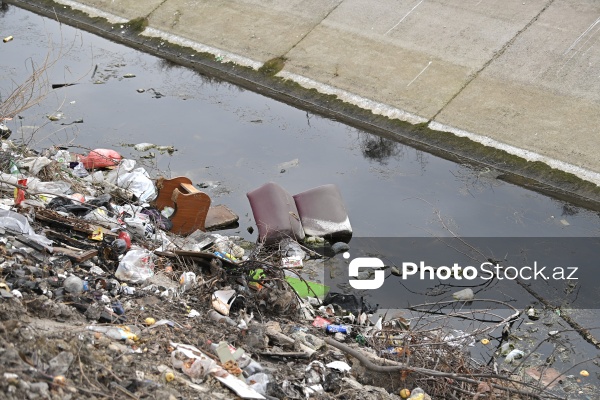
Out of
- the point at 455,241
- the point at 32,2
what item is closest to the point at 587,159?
the point at 455,241

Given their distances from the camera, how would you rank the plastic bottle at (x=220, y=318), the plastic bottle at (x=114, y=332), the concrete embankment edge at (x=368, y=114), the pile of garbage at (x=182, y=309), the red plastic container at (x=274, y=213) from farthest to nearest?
1. the concrete embankment edge at (x=368, y=114)
2. the red plastic container at (x=274, y=213)
3. the plastic bottle at (x=220, y=318)
4. the plastic bottle at (x=114, y=332)
5. the pile of garbage at (x=182, y=309)

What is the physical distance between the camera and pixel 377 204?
27.5 feet

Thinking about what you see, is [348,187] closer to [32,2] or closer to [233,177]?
[233,177]

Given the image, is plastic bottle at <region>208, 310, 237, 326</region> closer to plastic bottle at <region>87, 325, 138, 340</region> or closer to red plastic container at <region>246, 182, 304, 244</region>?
plastic bottle at <region>87, 325, 138, 340</region>

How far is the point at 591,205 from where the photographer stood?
324 inches

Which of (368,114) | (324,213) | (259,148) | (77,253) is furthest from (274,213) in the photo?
(368,114)

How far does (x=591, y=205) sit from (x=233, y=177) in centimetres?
355

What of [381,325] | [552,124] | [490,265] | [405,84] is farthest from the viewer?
[405,84]

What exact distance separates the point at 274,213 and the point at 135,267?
1.86 meters

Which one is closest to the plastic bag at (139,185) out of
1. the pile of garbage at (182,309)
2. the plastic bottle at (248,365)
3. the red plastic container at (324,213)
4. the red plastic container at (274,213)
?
the pile of garbage at (182,309)

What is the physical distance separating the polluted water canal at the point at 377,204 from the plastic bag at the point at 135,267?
1.24 m

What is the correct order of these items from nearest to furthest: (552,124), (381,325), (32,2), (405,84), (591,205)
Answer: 1. (381,325)
2. (591,205)
3. (552,124)
4. (405,84)
5. (32,2)

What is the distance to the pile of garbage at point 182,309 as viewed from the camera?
4512mm
